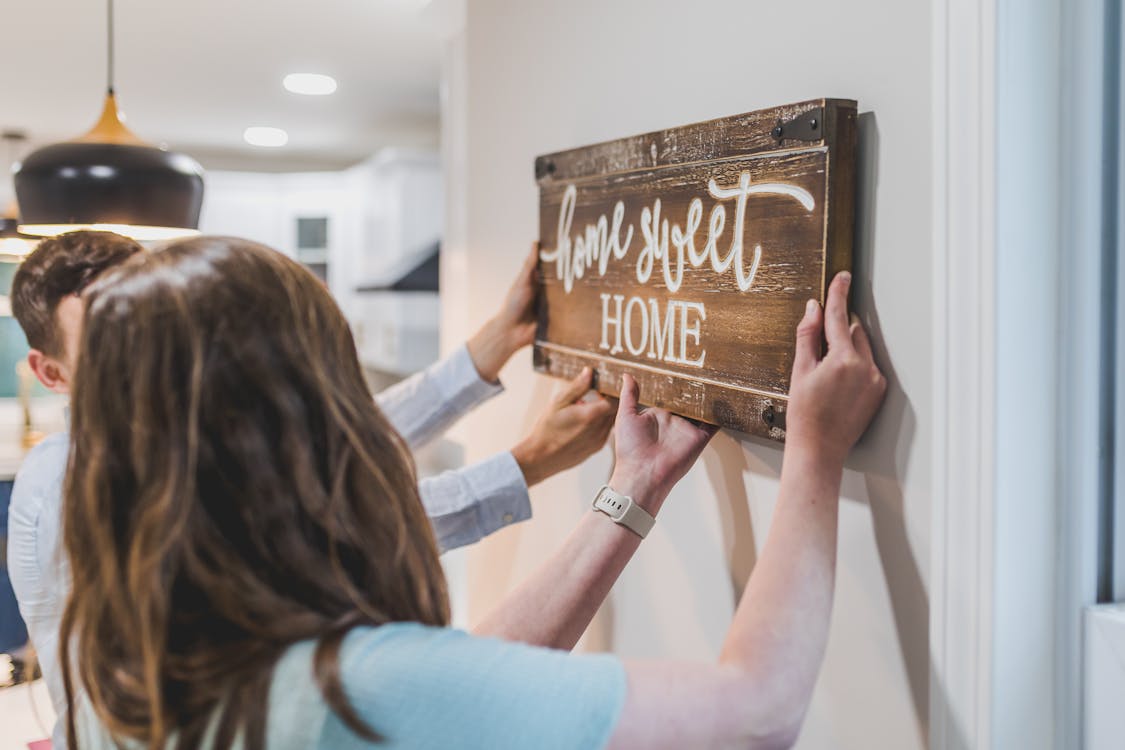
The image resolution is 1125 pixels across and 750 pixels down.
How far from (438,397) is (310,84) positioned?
8.33ft

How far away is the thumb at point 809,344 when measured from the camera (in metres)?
0.74

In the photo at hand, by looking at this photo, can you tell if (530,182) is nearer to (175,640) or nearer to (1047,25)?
(1047,25)

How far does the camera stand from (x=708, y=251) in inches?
35.0

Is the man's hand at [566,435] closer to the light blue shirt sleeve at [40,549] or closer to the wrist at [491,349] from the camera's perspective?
the wrist at [491,349]

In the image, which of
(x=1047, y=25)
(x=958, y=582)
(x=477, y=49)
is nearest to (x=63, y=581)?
(x=958, y=582)

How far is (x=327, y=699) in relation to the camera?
0.54m

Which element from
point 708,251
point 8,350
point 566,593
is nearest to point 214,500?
point 566,593

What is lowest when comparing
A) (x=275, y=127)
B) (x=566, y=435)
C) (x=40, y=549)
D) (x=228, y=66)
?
(x=40, y=549)

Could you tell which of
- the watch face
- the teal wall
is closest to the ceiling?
the teal wall

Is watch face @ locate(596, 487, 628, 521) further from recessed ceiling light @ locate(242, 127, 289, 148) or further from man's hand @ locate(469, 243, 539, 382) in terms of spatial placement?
recessed ceiling light @ locate(242, 127, 289, 148)

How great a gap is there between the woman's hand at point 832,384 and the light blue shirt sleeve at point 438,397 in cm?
72

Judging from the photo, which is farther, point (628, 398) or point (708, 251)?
point (628, 398)

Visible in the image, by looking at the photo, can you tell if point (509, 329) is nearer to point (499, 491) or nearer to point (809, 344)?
point (499, 491)

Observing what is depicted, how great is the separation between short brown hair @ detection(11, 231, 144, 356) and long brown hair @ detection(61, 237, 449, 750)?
0.67 meters
